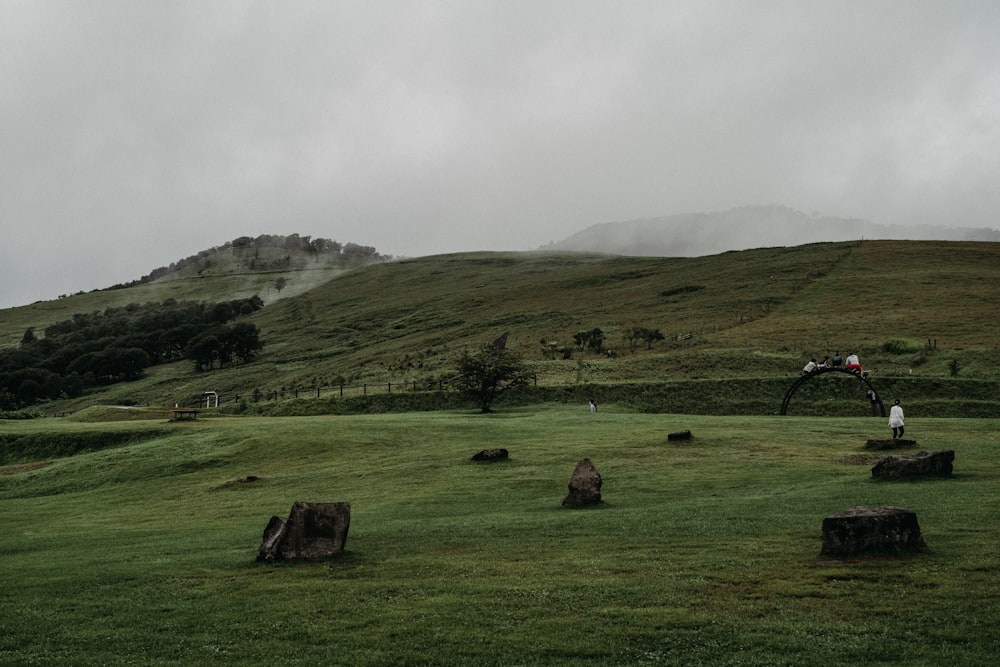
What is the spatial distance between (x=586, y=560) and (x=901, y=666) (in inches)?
332

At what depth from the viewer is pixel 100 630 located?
14656 mm

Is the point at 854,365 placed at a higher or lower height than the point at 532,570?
higher

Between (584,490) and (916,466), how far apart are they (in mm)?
12451

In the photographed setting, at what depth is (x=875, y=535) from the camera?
1708cm

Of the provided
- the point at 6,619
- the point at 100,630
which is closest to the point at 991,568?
the point at 100,630

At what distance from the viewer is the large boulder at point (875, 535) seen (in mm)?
17016

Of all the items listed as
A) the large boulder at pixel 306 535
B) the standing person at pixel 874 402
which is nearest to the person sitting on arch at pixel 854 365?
the standing person at pixel 874 402

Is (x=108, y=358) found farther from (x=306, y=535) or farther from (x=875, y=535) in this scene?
(x=875, y=535)

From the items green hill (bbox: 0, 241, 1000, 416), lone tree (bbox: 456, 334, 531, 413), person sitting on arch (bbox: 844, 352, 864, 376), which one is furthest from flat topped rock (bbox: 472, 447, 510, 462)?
green hill (bbox: 0, 241, 1000, 416)

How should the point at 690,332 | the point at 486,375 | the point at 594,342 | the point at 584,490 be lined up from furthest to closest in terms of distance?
the point at 690,332 → the point at 594,342 → the point at 486,375 → the point at 584,490

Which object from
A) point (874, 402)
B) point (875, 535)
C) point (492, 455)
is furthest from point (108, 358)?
point (875, 535)

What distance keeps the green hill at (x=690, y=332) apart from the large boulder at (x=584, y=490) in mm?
45531

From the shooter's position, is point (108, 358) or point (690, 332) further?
point (108, 358)

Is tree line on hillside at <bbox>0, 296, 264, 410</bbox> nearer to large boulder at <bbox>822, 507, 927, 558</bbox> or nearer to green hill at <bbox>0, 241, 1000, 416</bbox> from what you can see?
green hill at <bbox>0, 241, 1000, 416</bbox>
